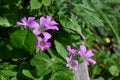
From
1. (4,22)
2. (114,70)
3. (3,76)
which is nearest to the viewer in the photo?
(3,76)

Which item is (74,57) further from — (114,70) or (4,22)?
(114,70)

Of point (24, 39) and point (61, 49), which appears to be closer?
point (24, 39)

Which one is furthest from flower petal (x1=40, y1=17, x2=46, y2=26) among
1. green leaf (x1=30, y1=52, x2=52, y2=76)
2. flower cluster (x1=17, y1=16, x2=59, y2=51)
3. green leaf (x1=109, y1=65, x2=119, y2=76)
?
green leaf (x1=109, y1=65, x2=119, y2=76)

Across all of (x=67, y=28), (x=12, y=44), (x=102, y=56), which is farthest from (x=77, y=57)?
(x=102, y=56)

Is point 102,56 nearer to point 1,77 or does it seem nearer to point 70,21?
point 70,21

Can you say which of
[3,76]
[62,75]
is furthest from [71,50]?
[3,76]

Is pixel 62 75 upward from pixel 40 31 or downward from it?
downward
